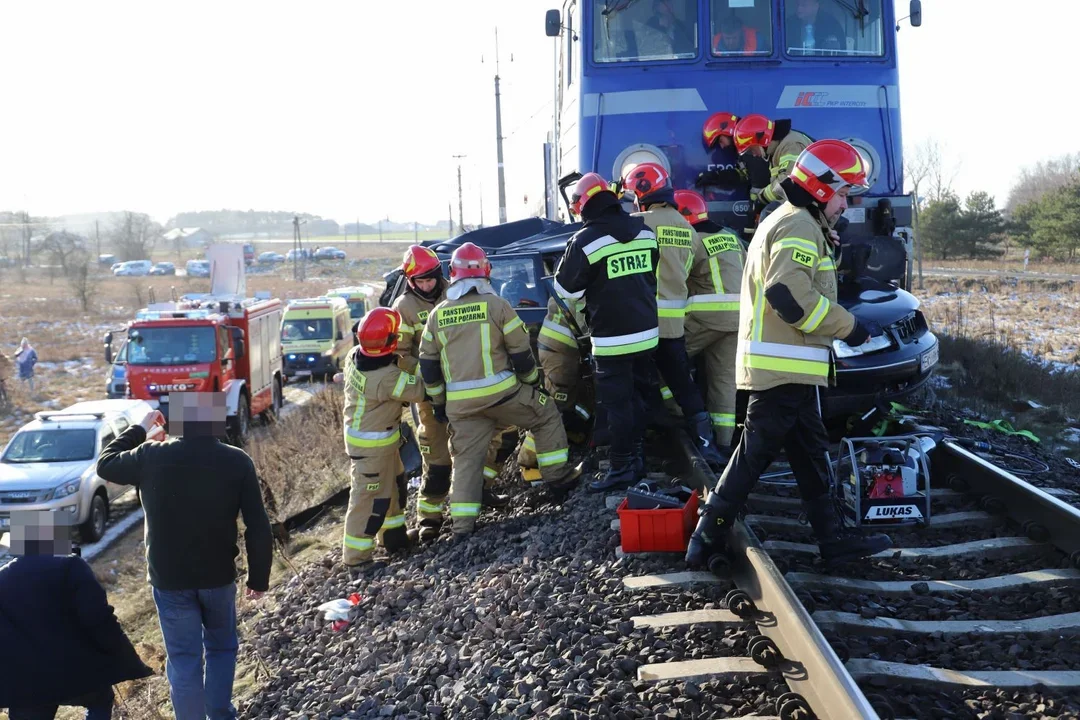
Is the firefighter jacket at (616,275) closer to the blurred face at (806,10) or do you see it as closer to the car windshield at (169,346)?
the blurred face at (806,10)

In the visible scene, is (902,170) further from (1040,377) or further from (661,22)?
(1040,377)

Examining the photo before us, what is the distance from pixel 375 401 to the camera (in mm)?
7090

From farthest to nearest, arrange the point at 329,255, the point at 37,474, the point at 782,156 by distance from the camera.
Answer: the point at 329,255
the point at 37,474
the point at 782,156

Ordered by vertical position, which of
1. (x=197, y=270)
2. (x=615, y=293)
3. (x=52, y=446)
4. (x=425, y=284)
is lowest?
(x=52, y=446)

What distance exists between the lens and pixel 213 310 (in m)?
20.0

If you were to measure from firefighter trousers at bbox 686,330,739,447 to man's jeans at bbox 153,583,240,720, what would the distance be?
3671 millimetres

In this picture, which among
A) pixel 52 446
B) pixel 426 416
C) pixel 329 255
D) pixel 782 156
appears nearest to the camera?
pixel 426 416

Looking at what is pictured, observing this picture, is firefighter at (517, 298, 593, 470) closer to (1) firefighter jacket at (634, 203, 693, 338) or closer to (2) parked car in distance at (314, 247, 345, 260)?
(1) firefighter jacket at (634, 203, 693, 338)

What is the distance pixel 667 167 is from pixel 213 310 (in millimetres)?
13771

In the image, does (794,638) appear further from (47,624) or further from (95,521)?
(95,521)

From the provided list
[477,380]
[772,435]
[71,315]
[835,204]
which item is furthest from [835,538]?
[71,315]

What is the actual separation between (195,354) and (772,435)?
618 inches

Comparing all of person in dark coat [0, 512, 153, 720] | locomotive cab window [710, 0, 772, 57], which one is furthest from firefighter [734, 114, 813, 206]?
person in dark coat [0, 512, 153, 720]

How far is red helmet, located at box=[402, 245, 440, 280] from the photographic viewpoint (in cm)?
760
